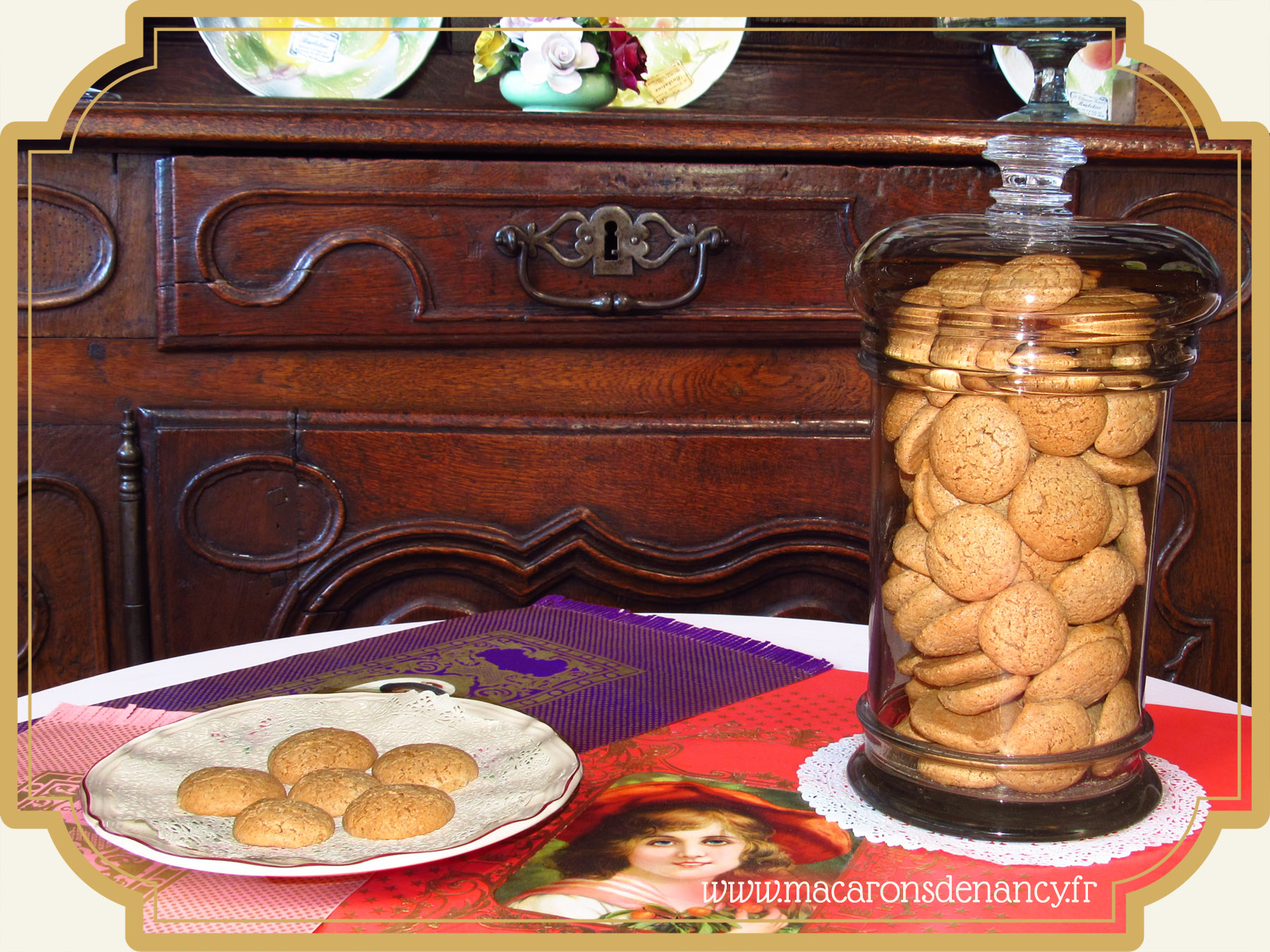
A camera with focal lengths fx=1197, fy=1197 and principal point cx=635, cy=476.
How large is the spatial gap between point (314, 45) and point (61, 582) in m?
0.69

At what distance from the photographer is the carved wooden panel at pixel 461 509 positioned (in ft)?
4.09

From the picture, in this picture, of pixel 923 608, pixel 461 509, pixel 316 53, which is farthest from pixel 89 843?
pixel 316 53

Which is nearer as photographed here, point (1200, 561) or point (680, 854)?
point (680, 854)

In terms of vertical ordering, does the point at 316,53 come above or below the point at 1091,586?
above

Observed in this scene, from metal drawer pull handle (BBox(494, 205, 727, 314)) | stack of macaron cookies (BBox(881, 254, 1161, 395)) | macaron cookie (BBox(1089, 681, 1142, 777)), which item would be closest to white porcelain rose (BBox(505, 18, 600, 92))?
metal drawer pull handle (BBox(494, 205, 727, 314))

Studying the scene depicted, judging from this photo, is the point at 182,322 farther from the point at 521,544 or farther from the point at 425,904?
the point at 425,904

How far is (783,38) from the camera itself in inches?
61.2

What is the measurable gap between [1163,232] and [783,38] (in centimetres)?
105

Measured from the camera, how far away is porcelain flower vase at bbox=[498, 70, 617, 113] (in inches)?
53.1

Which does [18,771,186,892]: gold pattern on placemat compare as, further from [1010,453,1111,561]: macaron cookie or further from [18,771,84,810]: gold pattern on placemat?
[1010,453,1111,561]: macaron cookie

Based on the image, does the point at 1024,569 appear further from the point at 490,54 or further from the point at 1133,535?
the point at 490,54

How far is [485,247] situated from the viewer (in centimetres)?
122

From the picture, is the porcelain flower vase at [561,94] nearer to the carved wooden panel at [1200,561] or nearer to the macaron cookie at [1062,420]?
the carved wooden panel at [1200,561]

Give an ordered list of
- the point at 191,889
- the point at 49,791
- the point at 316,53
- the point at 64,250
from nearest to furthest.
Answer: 1. the point at 191,889
2. the point at 49,791
3. the point at 64,250
4. the point at 316,53
